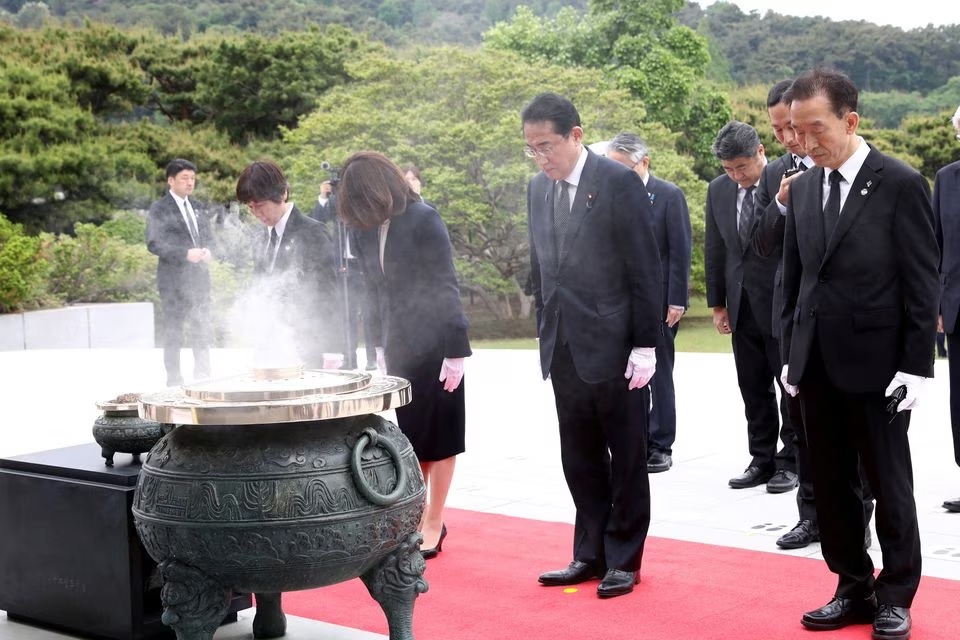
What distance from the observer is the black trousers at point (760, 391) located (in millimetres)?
5031

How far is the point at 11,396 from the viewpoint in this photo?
31.3 ft

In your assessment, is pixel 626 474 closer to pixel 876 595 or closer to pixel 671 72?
pixel 876 595

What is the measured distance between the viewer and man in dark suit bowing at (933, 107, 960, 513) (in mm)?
4648

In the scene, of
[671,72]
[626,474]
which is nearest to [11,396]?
[626,474]

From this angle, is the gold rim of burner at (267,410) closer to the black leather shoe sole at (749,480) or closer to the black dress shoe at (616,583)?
the black dress shoe at (616,583)

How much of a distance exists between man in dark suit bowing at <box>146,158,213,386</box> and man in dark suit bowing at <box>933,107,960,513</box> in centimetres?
541

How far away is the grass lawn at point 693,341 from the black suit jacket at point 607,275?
11558 millimetres

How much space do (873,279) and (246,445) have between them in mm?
1824

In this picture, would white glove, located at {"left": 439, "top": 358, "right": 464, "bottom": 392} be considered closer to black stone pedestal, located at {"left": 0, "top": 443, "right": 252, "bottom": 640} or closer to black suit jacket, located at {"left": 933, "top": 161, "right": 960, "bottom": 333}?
black stone pedestal, located at {"left": 0, "top": 443, "right": 252, "bottom": 640}

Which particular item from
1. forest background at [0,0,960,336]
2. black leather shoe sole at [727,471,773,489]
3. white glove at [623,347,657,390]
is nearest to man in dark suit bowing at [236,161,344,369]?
white glove at [623,347,657,390]

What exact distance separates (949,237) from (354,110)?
13.5 meters

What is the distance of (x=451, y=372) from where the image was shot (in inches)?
161

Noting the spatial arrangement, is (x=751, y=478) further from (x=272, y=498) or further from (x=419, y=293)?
(x=272, y=498)

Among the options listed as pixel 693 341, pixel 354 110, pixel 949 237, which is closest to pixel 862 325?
pixel 949 237
